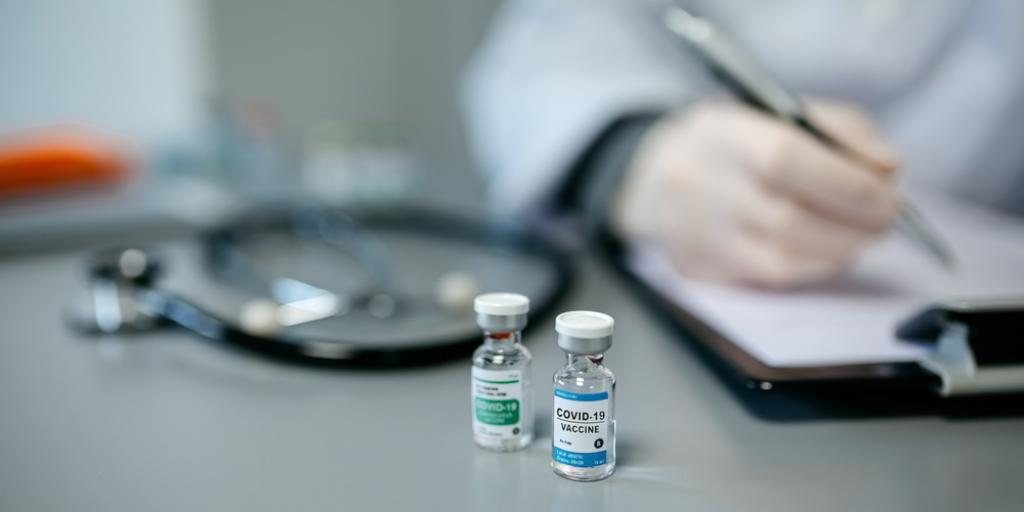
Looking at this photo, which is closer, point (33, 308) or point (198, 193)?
point (33, 308)

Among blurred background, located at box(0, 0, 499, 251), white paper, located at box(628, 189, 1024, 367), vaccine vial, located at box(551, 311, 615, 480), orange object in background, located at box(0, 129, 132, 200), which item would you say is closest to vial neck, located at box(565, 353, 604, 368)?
vaccine vial, located at box(551, 311, 615, 480)

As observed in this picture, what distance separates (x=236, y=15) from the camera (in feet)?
4.85

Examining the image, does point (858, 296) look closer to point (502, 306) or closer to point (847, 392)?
point (847, 392)

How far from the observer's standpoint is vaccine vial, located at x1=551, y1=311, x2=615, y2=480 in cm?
31

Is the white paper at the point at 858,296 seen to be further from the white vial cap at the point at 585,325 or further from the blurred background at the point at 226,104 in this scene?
the blurred background at the point at 226,104

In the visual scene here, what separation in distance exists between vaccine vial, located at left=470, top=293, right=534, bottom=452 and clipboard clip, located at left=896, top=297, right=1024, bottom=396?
211 millimetres

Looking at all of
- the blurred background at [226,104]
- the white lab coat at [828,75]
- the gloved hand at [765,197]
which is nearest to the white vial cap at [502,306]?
the gloved hand at [765,197]

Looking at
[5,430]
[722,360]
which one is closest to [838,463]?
[722,360]

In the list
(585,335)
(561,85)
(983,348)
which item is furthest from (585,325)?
(561,85)

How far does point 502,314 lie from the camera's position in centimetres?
33

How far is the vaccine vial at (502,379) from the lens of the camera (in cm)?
33

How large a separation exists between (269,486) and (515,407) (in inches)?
4.3

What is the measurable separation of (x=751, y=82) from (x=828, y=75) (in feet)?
1.65

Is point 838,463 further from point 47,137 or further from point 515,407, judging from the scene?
point 47,137
